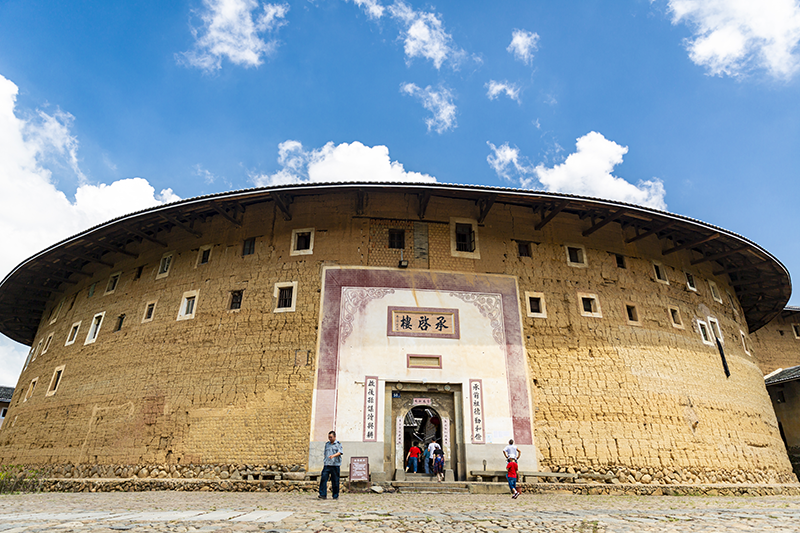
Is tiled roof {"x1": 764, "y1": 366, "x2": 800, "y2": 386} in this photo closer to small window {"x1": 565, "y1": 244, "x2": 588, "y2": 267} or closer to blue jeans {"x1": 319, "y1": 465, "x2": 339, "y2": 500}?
small window {"x1": 565, "y1": 244, "x2": 588, "y2": 267}

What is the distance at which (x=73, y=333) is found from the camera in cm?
1648

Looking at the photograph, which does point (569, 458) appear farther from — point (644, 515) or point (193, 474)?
point (193, 474)

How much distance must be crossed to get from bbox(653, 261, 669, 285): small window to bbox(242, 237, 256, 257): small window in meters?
12.8

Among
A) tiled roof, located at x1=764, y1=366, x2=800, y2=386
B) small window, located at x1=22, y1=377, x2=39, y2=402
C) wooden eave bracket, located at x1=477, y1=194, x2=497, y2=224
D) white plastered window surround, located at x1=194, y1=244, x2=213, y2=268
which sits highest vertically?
wooden eave bracket, located at x1=477, y1=194, x2=497, y2=224

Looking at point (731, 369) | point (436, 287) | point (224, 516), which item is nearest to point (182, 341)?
point (436, 287)

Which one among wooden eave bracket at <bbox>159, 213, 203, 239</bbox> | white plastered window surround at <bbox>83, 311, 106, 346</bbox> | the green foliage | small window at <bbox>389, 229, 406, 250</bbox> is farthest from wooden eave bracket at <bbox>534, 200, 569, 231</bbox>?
the green foliage

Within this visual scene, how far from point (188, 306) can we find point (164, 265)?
89.2 inches

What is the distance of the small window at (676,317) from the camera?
48.3 ft

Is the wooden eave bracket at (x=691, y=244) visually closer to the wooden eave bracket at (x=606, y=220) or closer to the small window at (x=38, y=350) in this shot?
the wooden eave bracket at (x=606, y=220)

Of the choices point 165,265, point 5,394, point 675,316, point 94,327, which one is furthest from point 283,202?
point 5,394

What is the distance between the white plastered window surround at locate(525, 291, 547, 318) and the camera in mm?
13406

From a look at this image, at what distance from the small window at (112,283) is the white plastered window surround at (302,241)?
278 inches

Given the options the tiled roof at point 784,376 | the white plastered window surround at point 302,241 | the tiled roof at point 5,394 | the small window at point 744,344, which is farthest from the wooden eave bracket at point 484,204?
the tiled roof at point 5,394

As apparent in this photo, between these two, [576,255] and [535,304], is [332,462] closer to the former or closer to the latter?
[535,304]
